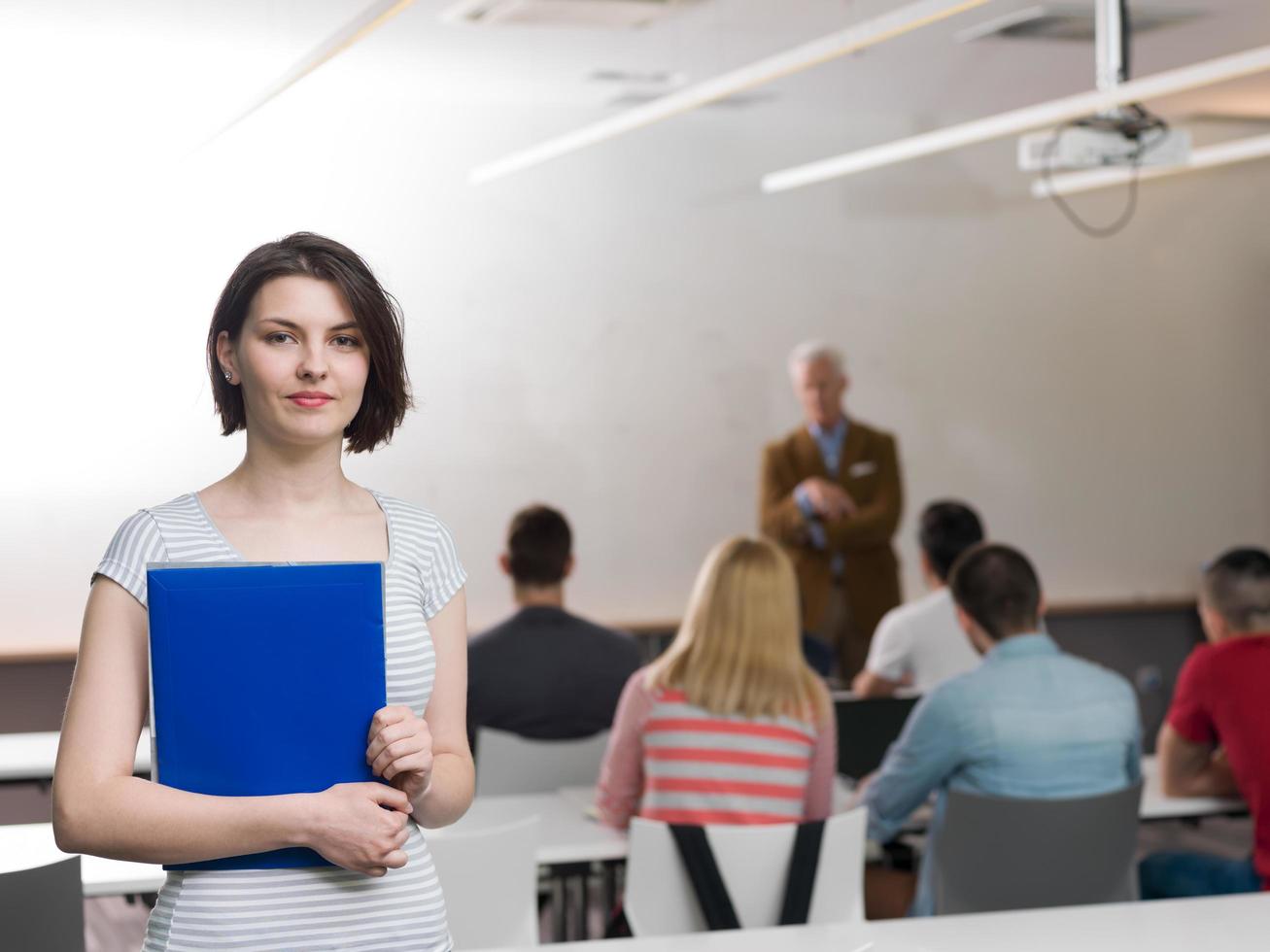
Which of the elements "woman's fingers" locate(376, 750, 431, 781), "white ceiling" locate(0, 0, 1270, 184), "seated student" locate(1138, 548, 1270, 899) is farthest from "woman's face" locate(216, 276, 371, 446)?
"white ceiling" locate(0, 0, 1270, 184)

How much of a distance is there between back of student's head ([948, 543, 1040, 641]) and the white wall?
2713 millimetres

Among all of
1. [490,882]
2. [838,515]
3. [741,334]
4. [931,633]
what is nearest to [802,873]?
[490,882]

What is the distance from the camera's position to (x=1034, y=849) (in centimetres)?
282

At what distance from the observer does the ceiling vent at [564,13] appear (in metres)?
4.75

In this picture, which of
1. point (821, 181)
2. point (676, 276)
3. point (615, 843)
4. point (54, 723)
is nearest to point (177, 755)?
point (615, 843)

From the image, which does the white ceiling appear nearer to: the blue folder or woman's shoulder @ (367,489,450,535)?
woman's shoulder @ (367,489,450,535)

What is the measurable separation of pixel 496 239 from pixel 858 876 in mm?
4253

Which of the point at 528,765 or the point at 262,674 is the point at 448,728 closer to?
the point at 262,674

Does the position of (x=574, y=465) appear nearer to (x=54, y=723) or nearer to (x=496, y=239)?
(x=496, y=239)

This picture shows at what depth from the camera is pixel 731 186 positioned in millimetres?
6859

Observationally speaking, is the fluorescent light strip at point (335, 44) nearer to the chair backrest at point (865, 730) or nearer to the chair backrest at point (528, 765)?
the chair backrest at point (528, 765)

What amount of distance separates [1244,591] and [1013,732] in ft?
2.66

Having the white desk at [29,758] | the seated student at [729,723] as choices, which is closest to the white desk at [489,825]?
the seated student at [729,723]

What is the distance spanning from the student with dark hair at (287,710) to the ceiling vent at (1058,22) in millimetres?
4180
